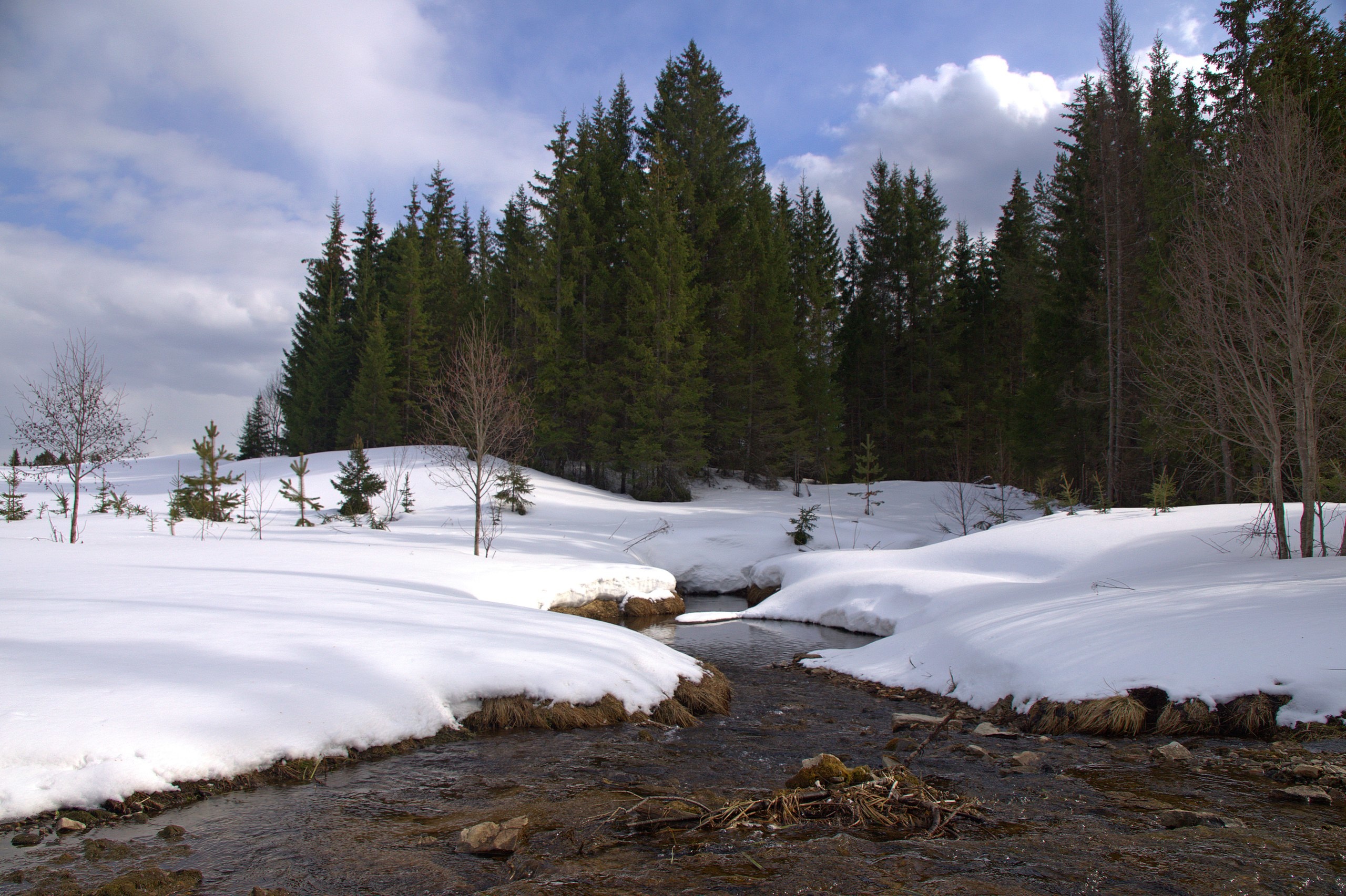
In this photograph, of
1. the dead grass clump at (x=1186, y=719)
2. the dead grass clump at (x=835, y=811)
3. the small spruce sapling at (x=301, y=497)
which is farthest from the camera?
the small spruce sapling at (x=301, y=497)

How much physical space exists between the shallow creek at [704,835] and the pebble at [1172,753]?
9 cm

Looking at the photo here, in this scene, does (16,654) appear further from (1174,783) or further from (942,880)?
(1174,783)

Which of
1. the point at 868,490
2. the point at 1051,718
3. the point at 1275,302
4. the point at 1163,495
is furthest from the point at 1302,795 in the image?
the point at 868,490

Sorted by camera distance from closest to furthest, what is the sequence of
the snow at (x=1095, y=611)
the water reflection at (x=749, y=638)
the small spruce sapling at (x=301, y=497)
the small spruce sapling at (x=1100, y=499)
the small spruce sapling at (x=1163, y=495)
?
the snow at (x=1095, y=611) → the water reflection at (x=749, y=638) → the small spruce sapling at (x=1163, y=495) → the small spruce sapling at (x=1100, y=499) → the small spruce sapling at (x=301, y=497)

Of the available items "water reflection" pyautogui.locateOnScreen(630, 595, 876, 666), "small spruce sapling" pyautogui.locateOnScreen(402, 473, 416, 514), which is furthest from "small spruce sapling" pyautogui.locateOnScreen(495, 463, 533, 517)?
"water reflection" pyautogui.locateOnScreen(630, 595, 876, 666)

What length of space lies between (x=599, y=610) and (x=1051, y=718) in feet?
30.5

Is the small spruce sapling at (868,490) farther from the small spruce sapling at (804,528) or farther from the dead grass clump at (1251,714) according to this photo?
the dead grass clump at (1251,714)

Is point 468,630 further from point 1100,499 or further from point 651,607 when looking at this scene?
point 1100,499

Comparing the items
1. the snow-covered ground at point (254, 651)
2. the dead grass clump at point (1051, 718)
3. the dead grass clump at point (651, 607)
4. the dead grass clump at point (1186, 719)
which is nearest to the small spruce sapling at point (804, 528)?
the dead grass clump at point (651, 607)

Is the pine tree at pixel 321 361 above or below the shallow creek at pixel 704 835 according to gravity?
above

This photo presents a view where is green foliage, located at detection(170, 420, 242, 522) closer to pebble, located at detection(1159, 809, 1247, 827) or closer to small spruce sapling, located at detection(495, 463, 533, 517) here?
small spruce sapling, located at detection(495, 463, 533, 517)

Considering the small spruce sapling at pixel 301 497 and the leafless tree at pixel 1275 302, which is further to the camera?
the small spruce sapling at pixel 301 497

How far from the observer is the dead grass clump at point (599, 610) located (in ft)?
44.9

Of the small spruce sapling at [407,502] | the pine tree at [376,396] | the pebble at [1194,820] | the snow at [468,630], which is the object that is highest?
the pine tree at [376,396]
